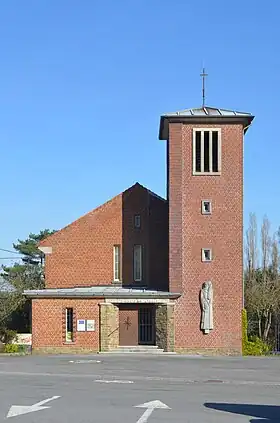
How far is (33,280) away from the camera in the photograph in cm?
5697

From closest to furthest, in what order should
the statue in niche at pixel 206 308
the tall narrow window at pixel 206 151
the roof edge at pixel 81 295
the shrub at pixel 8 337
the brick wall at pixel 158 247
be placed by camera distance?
1. the statue in niche at pixel 206 308
2. the roof edge at pixel 81 295
3. the tall narrow window at pixel 206 151
4. the brick wall at pixel 158 247
5. the shrub at pixel 8 337

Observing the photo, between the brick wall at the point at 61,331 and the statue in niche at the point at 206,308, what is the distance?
18.3 ft

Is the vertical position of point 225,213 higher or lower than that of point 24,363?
higher

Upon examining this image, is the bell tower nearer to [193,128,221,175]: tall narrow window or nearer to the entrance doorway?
[193,128,221,175]: tall narrow window

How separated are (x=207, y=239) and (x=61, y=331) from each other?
29.8 feet

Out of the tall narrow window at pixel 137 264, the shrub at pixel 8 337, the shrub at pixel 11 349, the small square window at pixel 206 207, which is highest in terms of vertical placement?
the small square window at pixel 206 207

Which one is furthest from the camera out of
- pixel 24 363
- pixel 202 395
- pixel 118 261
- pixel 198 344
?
pixel 118 261

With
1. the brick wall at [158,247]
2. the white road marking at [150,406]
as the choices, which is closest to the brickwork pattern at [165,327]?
the brick wall at [158,247]

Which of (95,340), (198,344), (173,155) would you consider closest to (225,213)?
(173,155)

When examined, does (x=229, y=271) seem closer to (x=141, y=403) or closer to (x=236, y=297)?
(x=236, y=297)

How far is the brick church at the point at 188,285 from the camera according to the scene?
1523 inches

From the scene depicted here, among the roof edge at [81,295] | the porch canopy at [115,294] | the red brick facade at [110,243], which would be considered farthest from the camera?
the red brick facade at [110,243]

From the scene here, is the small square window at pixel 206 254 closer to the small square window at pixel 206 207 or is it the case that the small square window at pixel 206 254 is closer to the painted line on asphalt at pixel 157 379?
the small square window at pixel 206 207

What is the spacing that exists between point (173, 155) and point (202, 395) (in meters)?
21.6
